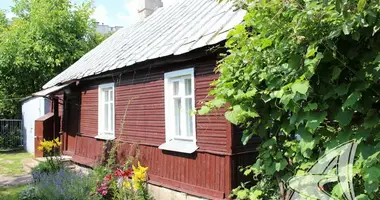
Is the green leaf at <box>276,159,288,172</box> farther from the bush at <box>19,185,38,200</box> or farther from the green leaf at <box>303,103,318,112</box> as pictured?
the bush at <box>19,185,38,200</box>

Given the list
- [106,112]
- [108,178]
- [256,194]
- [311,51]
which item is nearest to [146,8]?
[106,112]

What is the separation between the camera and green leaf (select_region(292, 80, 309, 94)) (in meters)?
2.15

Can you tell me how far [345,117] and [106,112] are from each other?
327 inches

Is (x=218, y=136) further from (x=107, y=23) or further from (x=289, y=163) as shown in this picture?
(x=107, y=23)

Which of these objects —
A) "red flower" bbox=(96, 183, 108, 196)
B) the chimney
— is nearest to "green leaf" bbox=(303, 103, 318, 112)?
"red flower" bbox=(96, 183, 108, 196)

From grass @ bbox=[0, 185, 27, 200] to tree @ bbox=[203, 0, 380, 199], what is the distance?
21.8 feet

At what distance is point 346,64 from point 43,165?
9290 mm

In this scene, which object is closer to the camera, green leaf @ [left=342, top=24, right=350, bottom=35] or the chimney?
green leaf @ [left=342, top=24, right=350, bottom=35]

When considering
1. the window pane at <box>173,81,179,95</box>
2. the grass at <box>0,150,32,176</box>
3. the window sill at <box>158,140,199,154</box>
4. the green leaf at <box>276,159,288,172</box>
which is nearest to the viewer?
the green leaf at <box>276,159,288,172</box>

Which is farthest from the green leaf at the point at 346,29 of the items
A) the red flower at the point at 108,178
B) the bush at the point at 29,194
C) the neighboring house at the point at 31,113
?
the neighboring house at the point at 31,113

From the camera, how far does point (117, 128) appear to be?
28.2 feet

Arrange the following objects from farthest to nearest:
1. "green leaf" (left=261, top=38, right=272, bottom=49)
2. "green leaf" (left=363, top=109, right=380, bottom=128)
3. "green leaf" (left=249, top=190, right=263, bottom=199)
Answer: "green leaf" (left=249, top=190, right=263, bottom=199), "green leaf" (left=261, top=38, right=272, bottom=49), "green leaf" (left=363, top=109, right=380, bottom=128)

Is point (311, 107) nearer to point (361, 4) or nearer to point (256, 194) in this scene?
point (361, 4)

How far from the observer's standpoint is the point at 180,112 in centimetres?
648
